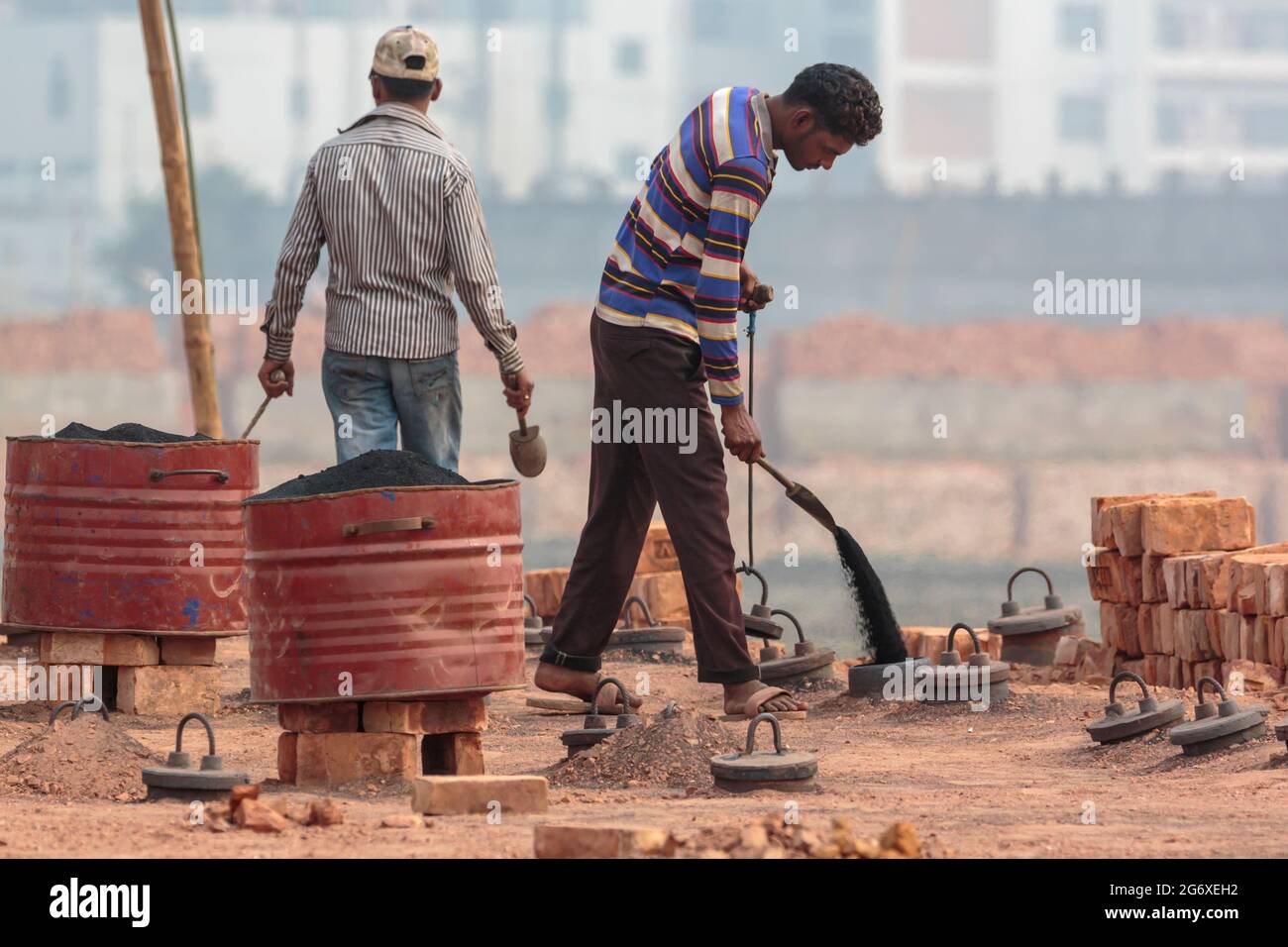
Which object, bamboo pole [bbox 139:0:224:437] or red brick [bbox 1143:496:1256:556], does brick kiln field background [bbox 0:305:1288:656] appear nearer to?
bamboo pole [bbox 139:0:224:437]

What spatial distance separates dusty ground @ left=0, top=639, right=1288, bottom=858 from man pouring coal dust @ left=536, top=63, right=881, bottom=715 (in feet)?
2.27

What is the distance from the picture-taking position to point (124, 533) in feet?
20.8

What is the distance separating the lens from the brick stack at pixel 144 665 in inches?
259

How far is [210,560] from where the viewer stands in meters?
6.48

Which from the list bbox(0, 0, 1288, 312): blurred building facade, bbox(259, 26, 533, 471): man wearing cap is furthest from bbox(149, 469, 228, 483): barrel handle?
bbox(0, 0, 1288, 312): blurred building facade

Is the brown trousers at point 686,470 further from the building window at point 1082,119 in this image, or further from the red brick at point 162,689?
the building window at point 1082,119

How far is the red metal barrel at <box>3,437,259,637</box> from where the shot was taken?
20.6 feet

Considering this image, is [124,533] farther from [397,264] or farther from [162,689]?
[397,264]

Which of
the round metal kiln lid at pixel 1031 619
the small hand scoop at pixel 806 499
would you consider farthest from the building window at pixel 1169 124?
the small hand scoop at pixel 806 499

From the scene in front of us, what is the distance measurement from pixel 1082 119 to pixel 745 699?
215ft

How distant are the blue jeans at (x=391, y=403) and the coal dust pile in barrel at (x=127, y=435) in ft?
2.21

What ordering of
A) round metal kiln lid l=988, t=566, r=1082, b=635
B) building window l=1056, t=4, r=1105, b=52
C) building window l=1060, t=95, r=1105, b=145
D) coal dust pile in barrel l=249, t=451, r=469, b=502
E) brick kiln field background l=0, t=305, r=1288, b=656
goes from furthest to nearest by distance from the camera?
building window l=1056, t=4, r=1105, b=52
building window l=1060, t=95, r=1105, b=145
brick kiln field background l=0, t=305, r=1288, b=656
round metal kiln lid l=988, t=566, r=1082, b=635
coal dust pile in barrel l=249, t=451, r=469, b=502

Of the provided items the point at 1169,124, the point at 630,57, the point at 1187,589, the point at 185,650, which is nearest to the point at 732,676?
the point at 185,650

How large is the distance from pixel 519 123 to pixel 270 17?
1003cm
